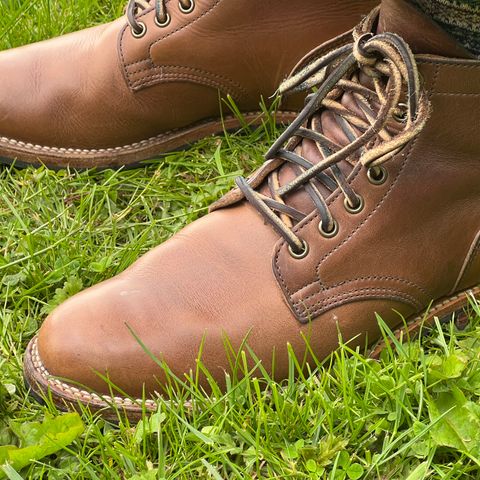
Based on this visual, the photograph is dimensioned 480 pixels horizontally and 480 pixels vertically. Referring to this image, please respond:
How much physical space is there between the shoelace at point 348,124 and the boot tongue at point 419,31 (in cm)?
4

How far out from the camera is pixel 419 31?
1400mm

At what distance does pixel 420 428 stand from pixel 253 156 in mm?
1015

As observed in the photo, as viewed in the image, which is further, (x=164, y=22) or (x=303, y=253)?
(x=164, y=22)

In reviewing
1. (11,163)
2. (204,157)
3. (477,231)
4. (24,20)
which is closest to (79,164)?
(11,163)

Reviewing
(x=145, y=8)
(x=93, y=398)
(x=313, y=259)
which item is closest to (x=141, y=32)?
(x=145, y=8)

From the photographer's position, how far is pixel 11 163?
2.19 metres

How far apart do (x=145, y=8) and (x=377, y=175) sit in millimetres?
877

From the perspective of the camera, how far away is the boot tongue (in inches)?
54.6

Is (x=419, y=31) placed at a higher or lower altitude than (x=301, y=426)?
higher

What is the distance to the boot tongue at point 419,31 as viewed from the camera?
1386 millimetres

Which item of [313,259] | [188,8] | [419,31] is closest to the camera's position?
[419,31]

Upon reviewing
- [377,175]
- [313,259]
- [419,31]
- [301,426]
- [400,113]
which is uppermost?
[419,31]

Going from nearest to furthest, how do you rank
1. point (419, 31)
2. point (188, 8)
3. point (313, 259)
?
point (419, 31), point (313, 259), point (188, 8)

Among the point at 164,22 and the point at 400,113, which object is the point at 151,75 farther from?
the point at 400,113
